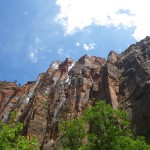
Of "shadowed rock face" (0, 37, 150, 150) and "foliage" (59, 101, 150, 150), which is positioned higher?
"shadowed rock face" (0, 37, 150, 150)

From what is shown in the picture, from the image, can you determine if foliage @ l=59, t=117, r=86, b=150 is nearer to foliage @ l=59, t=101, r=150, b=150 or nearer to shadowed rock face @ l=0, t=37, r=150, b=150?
foliage @ l=59, t=101, r=150, b=150

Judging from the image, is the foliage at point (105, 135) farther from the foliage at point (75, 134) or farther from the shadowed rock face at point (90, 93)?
the shadowed rock face at point (90, 93)

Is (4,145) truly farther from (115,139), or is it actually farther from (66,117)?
(66,117)

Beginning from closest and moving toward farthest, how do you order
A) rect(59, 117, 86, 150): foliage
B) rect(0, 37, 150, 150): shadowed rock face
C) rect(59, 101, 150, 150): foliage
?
rect(59, 101, 150, 150): foliage
rect(59, 117, 86, 150): foliage
rect(0, 37, 150, 150): shadowed rock face

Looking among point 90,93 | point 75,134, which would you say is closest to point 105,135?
point 75,134

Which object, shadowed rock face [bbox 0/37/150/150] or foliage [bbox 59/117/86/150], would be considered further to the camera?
shadowed rock face [bbox 0/37/150/150]

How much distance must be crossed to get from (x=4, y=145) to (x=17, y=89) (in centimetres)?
9856

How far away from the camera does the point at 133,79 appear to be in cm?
7175

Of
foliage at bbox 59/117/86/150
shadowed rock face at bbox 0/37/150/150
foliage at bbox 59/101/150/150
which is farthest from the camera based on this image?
shadowed rock face at bbox 0/37/150/150

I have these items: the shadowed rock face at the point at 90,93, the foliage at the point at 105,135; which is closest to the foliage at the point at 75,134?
the foliage at the point at 105,135

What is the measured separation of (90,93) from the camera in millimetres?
77500

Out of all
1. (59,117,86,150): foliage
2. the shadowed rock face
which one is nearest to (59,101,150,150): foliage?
(59,117,86,150): foliage

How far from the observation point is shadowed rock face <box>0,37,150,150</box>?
6195 centimetres

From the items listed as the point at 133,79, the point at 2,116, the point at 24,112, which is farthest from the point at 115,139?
the point at 2,116
